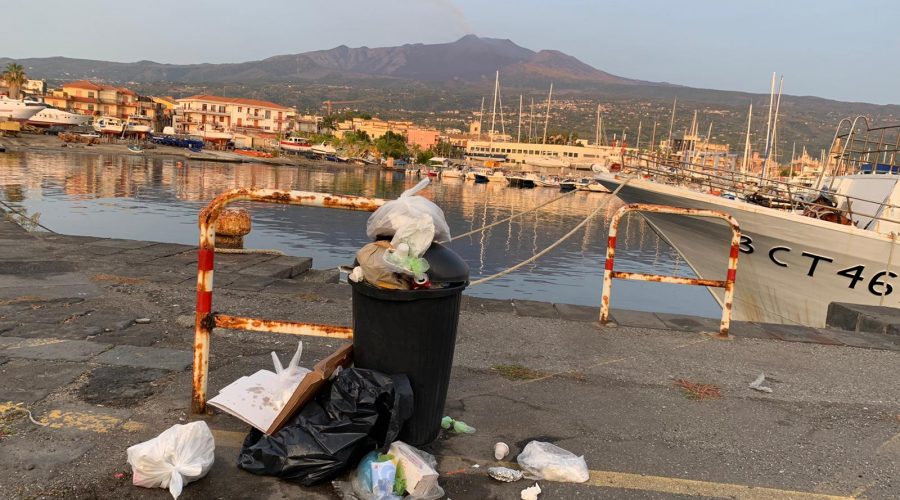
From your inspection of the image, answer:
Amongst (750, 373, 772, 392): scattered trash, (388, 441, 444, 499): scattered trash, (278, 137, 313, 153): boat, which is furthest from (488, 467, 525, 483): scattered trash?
(278, 137, 313, 153): boat

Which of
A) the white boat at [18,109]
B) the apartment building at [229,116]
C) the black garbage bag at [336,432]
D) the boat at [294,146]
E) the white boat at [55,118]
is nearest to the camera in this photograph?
the black garbage bag at [336,432]

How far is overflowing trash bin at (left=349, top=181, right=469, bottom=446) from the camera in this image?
9.66ft

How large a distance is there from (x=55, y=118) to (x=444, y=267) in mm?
125625

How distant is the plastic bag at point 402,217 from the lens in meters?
3.06

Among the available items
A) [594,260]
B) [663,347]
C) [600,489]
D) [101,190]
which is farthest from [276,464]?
[101,190]

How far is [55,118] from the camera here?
10712 cm

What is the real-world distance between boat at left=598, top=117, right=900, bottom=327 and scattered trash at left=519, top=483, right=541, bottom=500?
722 cm

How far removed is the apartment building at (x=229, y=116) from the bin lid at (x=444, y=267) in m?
135

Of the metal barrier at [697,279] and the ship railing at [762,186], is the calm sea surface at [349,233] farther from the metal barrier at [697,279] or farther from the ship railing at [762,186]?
the metal barrier at [697,279]

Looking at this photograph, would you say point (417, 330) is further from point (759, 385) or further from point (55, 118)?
point (55, 118)

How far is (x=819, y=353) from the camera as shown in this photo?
570 cm

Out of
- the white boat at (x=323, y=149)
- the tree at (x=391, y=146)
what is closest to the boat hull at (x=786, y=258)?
the white boat at (x=323, y=149)

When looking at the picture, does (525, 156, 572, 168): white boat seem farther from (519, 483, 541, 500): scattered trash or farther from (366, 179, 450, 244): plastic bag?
(519, 483, 541, 500): scattered trash

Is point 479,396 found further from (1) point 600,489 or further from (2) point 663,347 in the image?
(2) point 663,347
